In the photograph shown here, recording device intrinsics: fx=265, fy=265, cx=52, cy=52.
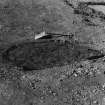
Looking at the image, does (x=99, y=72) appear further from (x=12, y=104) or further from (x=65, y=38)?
(x=12, y=104)

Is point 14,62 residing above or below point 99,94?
above

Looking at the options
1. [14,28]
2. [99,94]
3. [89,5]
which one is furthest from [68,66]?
[89,5]

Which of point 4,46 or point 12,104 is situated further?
point 4,46

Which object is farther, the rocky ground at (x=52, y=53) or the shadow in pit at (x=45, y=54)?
the shadow in pit at (x=45, y=54)

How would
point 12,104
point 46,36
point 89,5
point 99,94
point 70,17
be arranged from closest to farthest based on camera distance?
point 12,104 < point 99,94 < point 46,36 < point 70,17 < point 89,5

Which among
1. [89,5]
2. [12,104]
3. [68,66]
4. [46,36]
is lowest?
[12,104]

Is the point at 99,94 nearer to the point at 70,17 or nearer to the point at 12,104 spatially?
the point at 12,104

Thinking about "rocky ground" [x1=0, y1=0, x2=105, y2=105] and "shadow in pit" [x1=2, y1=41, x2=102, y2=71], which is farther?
"shadow in pit" [x1=2, y1=41, x2=102, y2=71]

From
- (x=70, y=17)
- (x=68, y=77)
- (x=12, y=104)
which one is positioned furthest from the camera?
(x=70, y=17)
